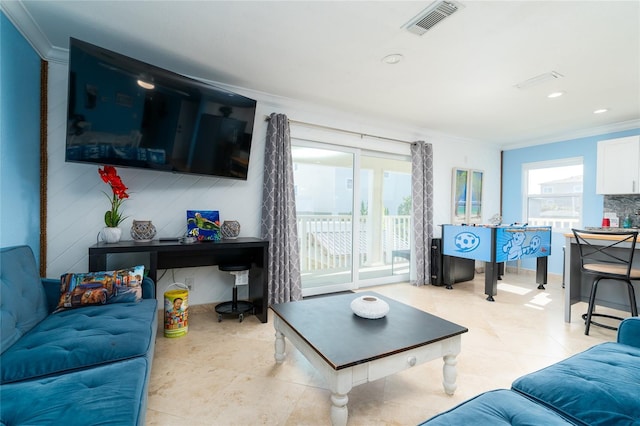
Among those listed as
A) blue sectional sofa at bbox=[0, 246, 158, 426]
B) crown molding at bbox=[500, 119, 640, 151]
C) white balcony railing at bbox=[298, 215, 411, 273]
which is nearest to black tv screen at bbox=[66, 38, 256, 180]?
blue sectional sofa at bbox=[0, 246, 158, 426]

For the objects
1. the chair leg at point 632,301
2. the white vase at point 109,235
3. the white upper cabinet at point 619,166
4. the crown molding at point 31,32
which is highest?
the crown molding at point 31,32

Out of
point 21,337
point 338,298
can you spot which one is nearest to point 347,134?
point 338,298

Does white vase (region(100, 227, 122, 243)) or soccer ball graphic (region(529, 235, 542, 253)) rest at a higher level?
white vase (region(100, 227, 122, 243))

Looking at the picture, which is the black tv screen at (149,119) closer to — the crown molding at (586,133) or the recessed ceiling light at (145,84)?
the recessed ceiling light at (145,84)

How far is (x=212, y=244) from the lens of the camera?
102 inches

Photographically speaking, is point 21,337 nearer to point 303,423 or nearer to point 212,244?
point 212,244

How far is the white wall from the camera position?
2510mm

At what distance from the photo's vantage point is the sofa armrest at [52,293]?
1.91 metres

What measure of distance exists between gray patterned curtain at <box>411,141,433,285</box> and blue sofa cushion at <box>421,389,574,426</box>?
11.2ft

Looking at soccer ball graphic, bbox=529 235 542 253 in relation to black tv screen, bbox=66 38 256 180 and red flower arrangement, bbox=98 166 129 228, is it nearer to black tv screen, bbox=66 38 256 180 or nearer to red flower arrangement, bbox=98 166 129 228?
black tv screen, bbox=66 38 256 180

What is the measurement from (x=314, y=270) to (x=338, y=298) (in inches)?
71.2

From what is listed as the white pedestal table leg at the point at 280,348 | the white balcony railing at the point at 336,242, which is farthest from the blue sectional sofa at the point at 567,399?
the white balcony railing at the point at 336,242

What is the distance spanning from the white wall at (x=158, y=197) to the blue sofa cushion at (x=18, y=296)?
2.71ft

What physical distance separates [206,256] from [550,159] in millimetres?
5827
